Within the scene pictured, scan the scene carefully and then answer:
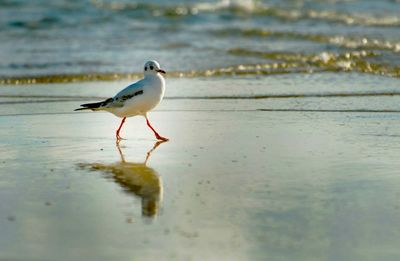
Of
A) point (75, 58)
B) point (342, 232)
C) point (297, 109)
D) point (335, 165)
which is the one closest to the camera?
point (342, 232)

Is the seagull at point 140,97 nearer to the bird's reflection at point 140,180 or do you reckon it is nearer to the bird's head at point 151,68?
the bird's head at point 151,68

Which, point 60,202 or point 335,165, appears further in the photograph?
point 335,165

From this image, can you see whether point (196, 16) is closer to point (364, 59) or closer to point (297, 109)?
point (364, 59)

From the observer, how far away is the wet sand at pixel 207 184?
4367mm

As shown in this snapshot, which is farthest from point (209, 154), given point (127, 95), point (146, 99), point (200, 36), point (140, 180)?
point (200, 36)

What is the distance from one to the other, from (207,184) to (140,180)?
0.47 m

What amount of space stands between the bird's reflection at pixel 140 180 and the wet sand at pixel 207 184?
0.01 meters

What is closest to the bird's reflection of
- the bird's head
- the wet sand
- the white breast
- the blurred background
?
the wet sand

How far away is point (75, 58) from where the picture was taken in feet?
45.2

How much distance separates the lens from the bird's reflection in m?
5.19

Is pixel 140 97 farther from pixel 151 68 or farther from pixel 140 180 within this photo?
pixel 140 180

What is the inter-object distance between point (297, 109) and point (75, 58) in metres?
5.96

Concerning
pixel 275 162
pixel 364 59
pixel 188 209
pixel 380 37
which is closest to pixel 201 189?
pixel 188 209

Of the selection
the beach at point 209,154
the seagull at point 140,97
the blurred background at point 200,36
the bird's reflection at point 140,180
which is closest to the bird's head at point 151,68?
the seagull at point 140,97
